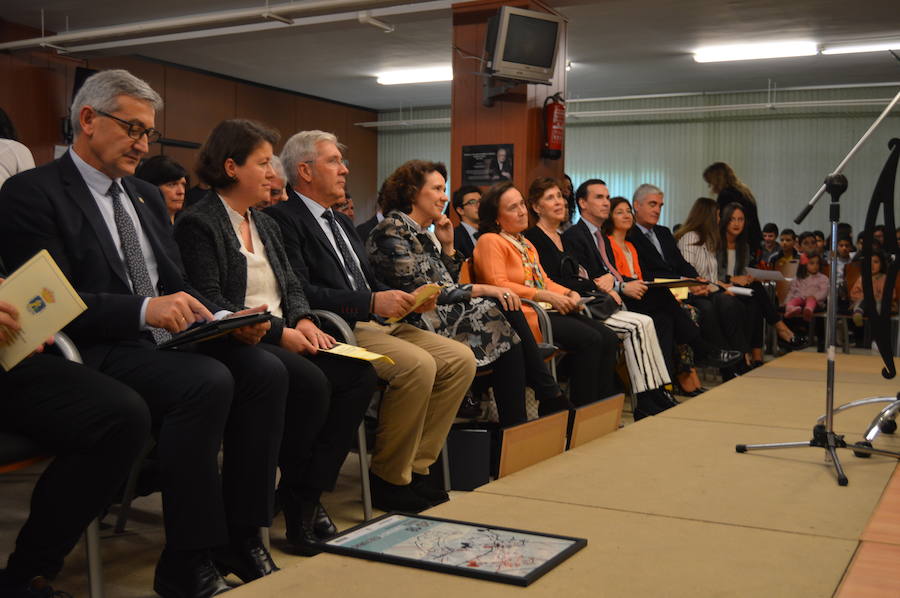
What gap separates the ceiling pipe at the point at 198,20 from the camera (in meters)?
7.30

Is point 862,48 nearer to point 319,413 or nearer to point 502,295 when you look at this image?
point 502,295

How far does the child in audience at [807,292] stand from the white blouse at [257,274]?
6.70 metres

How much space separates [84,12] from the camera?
855 cm

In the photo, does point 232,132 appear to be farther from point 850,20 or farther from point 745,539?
point 850,20

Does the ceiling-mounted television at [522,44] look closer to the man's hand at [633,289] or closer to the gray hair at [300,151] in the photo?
the man's hand at [633,289]

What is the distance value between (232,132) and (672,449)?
1671 millimetres

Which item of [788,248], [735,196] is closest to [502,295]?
[735,196]

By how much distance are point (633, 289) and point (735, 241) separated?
2154mm

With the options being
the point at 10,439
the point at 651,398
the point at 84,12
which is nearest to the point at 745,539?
the point at 10,439

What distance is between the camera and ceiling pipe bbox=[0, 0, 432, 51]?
7.30 metres

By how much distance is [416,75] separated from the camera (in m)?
11.5

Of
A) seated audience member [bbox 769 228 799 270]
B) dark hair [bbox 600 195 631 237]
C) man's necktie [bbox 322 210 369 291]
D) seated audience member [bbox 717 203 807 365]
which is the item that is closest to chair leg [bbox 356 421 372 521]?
man's necktie [bbox 322 210 369 291]

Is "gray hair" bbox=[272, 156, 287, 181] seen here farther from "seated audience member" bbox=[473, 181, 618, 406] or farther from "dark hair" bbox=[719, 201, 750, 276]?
"dark hair" bbox=[719, 201, 750, 276]

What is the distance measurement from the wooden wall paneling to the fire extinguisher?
610 centimetres
